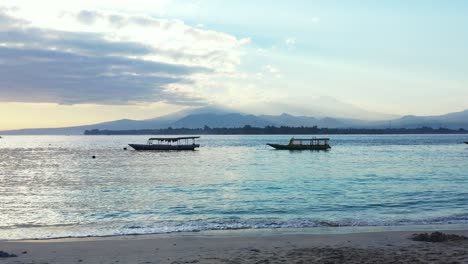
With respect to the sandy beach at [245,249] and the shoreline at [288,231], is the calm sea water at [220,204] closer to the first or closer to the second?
the shoreline at [288,231]

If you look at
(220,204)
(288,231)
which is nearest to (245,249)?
(288,231)

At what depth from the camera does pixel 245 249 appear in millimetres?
13125

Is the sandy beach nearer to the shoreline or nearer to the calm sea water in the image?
the shoreline

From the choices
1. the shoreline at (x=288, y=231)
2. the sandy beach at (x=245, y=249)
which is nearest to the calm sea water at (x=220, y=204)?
A: the shoreline at (x=288, y=231)

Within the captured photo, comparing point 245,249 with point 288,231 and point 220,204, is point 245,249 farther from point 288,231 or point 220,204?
point 220,204

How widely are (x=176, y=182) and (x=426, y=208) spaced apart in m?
20.2

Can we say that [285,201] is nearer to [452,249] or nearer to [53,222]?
[53,222]

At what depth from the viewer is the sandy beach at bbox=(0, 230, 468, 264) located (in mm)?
11695

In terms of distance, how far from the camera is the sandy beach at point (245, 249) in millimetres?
11695

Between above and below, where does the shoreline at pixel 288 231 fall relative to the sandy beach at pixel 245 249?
below

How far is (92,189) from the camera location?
33.7 metres

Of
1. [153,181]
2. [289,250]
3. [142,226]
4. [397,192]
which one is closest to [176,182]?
[153,181]

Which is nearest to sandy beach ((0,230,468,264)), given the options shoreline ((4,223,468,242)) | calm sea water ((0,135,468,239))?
shoreline ((4,223,468,242))

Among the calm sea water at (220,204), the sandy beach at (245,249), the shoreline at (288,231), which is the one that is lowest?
the calm sea water at (220,204)
